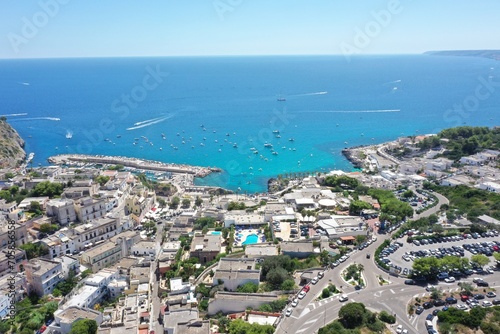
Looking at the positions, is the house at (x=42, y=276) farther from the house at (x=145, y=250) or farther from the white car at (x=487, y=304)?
the white car at (x=487, y=304)

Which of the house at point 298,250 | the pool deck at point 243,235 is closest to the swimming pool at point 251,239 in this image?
the pool deck at point 243,235

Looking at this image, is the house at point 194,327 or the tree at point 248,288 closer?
the house at point 194,327

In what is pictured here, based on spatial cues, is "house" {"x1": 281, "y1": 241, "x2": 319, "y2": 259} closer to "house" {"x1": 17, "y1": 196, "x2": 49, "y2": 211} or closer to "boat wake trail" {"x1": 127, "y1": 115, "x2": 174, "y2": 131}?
"house" {"x1": 17, "y1": 196, "x2": 49, "y2": 211}

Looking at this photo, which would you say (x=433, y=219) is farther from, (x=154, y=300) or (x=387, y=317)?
(x=154, y=300)

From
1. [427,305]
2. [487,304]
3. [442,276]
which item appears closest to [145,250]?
[427,305]

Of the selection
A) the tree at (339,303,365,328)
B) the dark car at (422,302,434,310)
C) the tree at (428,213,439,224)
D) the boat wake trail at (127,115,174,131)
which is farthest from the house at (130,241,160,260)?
the boat wake trail at (127,115,174,131)
